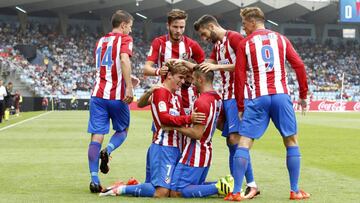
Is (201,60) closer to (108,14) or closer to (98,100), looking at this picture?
(98,100)

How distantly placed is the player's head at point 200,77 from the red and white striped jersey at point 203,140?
5.3 inches

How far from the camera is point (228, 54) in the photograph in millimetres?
7855

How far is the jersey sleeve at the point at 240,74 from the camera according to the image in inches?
280

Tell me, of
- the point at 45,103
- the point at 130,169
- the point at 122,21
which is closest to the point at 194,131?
the point at 122,21

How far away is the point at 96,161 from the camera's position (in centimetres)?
808

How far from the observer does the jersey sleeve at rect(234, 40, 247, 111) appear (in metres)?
7.11

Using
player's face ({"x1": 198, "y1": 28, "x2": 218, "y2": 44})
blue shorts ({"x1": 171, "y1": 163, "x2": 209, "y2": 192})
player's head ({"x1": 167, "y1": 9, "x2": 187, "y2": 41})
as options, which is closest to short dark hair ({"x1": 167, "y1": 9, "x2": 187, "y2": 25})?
player's head ({"x1": 167, "y1": 9, "x2": 187, "y2": 41})

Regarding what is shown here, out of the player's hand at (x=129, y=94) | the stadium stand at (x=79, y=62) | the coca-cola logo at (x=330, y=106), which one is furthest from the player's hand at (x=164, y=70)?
the coca-cola logo at (x=330, y=106)

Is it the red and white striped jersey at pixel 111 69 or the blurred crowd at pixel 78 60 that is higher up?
the blurred crowd at pixel 78 60

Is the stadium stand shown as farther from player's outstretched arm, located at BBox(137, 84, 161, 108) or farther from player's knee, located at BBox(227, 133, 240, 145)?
player's knee, located at BBox(227, 133, 240, 145)

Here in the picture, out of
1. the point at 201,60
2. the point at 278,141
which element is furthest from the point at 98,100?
the point at 278,141

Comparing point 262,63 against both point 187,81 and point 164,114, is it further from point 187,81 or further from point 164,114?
point 164,114

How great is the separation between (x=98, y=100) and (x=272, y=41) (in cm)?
232

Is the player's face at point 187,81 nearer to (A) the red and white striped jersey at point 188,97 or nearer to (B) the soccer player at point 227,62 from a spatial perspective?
(A) the red and white striped jersey at point 188,97
